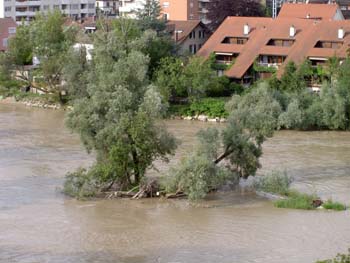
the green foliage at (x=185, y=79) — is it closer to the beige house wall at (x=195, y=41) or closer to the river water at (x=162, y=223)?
the beige house wall at (x=195, y=41)

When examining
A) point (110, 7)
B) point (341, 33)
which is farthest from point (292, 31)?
point (110, 7)

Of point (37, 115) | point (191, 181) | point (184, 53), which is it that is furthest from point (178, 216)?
point (184, 53)

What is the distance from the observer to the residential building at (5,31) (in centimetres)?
3783

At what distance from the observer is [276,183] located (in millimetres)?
17953

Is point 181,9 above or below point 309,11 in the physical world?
above

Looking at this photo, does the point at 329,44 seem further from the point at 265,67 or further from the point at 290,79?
the point at 290,79

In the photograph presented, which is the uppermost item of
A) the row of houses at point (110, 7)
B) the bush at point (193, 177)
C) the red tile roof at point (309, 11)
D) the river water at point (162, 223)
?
the row of houses at point (110, 7)

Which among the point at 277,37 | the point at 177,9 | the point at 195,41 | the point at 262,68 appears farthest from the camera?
the point at 177,9

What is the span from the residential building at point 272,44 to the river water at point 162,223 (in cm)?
843

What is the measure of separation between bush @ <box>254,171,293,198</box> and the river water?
303 millimetres

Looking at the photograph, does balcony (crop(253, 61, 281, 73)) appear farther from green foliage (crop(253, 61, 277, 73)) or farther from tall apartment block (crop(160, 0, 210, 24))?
tall apartment block (crop(160, 0, 210, 24))

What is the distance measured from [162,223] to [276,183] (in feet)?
9.44

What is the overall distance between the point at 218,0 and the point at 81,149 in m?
16.8

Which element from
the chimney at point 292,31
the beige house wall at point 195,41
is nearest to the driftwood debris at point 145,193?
the chimney at point 292,31
